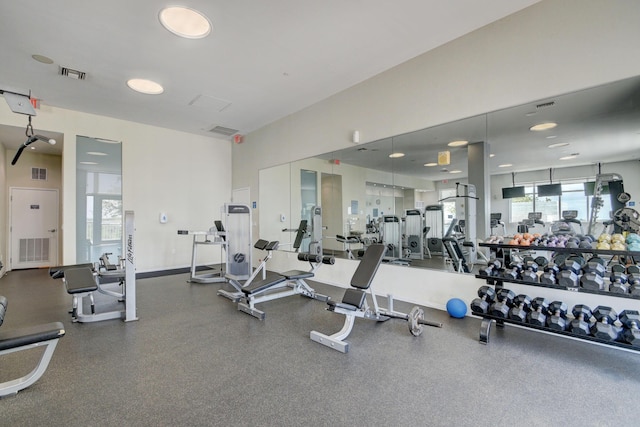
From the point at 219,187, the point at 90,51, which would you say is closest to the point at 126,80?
the point at 90,51

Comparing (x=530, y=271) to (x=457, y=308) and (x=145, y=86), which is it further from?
(x=145, y=86)

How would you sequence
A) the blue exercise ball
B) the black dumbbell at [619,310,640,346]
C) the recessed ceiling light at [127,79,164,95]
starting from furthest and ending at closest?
the recessed ceiling light at [127,79,164,95]
the blue exercise ball
the black dumbbell at [619,310,640,346]

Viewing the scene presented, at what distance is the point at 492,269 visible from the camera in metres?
3.00

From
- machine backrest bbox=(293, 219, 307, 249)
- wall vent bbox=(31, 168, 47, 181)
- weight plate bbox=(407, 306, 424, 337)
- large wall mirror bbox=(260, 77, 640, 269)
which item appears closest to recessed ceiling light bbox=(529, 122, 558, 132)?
large wall mirror bbox=(260, 77, 640, 269)

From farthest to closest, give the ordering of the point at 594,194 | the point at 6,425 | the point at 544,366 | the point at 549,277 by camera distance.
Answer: the point at 594,194
the point at 549,277
the point at 544,366
the point at 6,425

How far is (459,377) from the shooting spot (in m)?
2.20

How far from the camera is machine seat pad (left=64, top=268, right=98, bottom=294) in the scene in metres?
3.20

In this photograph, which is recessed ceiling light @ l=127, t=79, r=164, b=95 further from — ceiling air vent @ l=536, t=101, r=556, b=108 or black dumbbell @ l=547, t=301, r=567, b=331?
black dumbbell @ l=547, t=301, r=567, b=331

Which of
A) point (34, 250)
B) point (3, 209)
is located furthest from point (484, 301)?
point (34, 250)

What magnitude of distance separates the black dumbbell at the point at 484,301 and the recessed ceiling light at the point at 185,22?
4231mm

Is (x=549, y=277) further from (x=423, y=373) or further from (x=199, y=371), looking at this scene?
(x=199, y=371)

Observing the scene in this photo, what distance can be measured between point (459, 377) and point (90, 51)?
5.64 meters

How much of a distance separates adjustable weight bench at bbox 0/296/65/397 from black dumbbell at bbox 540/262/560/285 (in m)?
3.97

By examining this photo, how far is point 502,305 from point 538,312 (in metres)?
0.28
